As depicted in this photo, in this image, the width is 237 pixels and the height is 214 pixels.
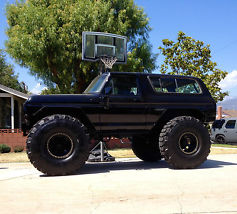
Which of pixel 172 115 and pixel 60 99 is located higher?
Result: pixel 60 99

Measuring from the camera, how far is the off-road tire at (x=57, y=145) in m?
5.81

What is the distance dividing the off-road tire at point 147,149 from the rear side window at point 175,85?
4.31ft

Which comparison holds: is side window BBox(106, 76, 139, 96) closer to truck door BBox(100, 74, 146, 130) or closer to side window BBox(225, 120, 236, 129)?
truck door BBox(100, 74, 146, 130)

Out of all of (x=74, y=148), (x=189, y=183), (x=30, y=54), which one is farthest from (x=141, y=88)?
(x=30, y=54)

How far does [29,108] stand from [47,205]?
266 centimetres

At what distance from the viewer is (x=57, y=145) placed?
609cm

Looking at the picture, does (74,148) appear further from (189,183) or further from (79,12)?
(79,12)

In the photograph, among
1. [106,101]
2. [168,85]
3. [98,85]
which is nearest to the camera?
[106,101]

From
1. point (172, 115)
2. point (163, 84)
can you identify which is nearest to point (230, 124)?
point (172, 115)

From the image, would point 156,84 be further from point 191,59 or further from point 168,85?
point 191,59

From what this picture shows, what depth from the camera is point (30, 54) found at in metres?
19.9

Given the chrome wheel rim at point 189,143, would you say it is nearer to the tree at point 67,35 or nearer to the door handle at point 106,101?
the door handle at point 106,101

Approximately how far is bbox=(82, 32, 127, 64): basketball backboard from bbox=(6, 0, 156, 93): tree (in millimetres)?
5722

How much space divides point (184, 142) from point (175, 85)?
4.32 ft
